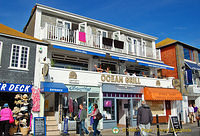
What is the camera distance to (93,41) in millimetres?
15852

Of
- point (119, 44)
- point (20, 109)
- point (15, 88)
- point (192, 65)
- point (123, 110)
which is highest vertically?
point (119, 44)

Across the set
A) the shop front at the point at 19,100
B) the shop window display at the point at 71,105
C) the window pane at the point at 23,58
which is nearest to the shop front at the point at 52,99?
the shop window display at the point at 71,105

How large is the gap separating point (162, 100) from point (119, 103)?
4.80 m

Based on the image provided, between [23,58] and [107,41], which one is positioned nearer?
[23,58]

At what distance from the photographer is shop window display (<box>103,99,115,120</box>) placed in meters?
14.4

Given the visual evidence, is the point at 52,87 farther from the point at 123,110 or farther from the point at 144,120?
the point at 123,110

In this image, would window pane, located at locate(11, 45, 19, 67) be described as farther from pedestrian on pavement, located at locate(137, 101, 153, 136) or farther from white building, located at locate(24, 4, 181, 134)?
pedestrian on pavement, located at locate(137, 101, 153, 136)

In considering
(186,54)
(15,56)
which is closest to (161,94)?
(186,54)

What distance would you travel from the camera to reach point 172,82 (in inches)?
768

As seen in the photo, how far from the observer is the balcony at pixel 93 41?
44.6 feet

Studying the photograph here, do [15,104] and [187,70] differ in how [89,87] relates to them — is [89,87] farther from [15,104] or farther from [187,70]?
[187,70]

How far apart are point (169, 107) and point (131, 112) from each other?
222 inches

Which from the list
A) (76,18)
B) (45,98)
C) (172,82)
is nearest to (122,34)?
(76,18)

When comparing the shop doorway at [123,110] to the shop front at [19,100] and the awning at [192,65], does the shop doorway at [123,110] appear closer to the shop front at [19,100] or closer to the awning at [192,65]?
the shop front at [19,100]
